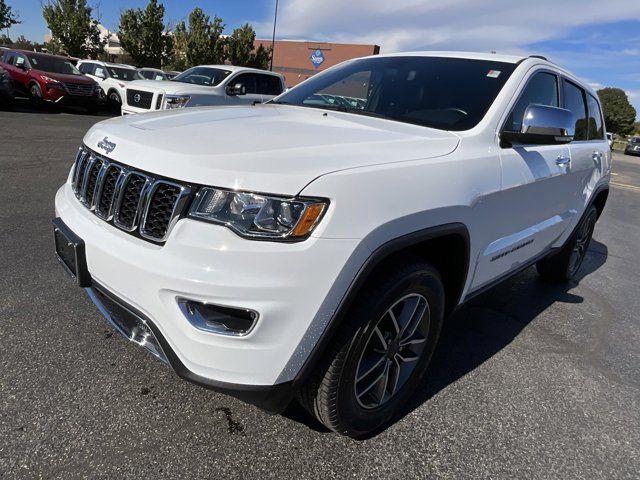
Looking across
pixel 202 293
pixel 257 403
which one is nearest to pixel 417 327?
pixel 257 403

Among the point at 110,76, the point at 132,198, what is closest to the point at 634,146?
the point at 110,76

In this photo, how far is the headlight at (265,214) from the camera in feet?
5.52

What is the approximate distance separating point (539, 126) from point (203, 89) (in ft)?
31.6

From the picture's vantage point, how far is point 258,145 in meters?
1.90

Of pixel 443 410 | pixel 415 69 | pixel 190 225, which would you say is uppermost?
pixel 415 69

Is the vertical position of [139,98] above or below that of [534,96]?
below

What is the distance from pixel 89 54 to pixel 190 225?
37.1 m

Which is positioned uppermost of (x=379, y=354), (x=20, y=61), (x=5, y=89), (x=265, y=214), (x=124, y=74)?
(x=265, y=214)

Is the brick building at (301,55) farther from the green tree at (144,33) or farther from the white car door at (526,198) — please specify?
the white car door at (526,198)

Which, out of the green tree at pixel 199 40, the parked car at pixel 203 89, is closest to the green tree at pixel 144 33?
the green tree at pixel 199 40

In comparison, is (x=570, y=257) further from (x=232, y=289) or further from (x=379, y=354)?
(x=232, y=289)

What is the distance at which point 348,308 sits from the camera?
189 cm

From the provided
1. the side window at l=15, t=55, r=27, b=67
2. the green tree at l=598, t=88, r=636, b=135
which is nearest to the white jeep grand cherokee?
the side window at l=15, t=55, r=27, b=67

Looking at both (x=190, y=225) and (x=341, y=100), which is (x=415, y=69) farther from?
(x=190, y=225)
